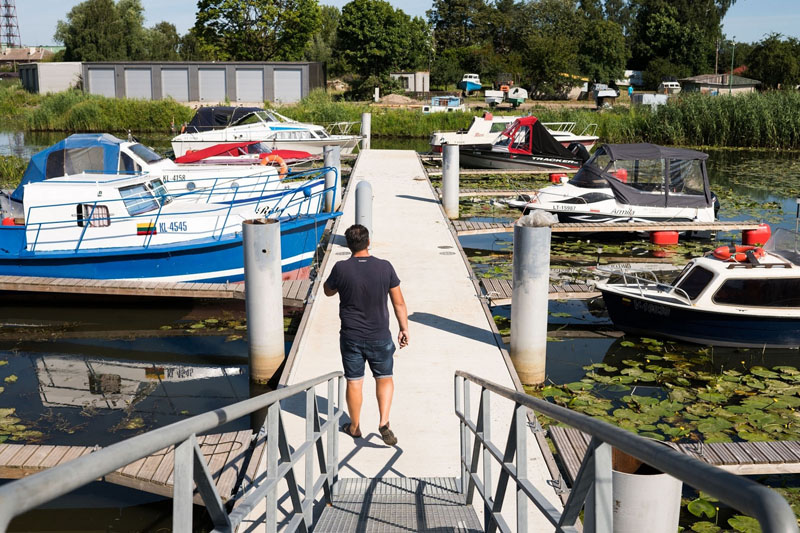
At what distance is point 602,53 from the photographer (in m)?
81.8

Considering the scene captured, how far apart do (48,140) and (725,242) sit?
33.9m

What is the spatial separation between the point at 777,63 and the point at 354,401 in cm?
7731

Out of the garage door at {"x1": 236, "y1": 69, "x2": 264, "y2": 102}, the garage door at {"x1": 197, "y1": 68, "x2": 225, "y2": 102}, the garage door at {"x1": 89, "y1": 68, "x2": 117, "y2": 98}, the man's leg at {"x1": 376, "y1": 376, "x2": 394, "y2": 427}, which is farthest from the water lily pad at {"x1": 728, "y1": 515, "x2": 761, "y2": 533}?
the garage door at {"x1": 89, "y1": 68, "x2": 117, "y2": 98}

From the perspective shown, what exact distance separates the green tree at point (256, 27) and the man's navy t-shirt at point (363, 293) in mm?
68849

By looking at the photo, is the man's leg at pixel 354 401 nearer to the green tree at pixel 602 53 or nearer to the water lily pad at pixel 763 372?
the water lily pad at pixel 763 372

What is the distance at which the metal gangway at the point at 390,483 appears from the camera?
1658mm

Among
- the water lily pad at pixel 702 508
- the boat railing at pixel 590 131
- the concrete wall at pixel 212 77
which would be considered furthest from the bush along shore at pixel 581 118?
the water lily pad at pixel 702 508

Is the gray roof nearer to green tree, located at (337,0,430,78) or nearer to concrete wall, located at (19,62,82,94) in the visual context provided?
green tree, located at (337,0,430,78)

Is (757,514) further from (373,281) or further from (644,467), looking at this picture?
(373,281)

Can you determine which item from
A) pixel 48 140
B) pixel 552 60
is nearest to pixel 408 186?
pixel 48 140

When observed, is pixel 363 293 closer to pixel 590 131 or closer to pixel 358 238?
pixel 358 238

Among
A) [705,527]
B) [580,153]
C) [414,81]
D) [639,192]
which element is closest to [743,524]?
[705,527]

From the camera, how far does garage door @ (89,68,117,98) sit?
56781 mm

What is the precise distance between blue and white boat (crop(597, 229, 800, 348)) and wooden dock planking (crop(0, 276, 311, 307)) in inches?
208
